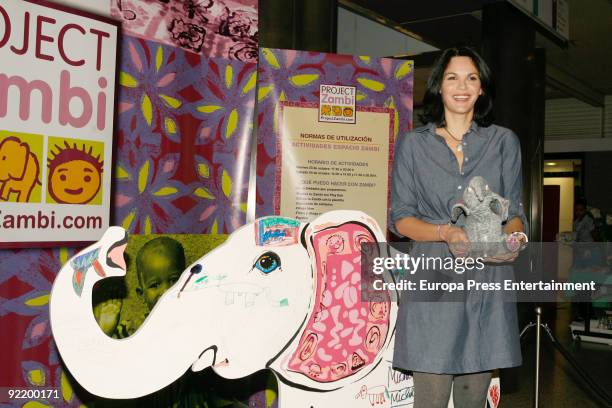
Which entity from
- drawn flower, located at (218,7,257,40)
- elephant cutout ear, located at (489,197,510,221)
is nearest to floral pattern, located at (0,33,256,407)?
drawn flower, located at (218,7,257,40)

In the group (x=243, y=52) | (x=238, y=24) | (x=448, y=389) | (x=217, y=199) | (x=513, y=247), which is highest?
(x=238, y=24)

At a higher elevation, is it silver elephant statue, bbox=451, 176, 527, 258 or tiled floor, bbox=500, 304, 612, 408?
silver elephant statue, bbox=451, 176, 527, 258

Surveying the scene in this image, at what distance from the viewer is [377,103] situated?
2734mm

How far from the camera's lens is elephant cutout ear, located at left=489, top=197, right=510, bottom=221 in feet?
4.95

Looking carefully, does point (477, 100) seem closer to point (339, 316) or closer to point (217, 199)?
point (339, 316)

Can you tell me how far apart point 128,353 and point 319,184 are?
143cm

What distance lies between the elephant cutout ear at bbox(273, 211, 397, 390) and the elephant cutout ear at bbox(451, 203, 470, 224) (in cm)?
31

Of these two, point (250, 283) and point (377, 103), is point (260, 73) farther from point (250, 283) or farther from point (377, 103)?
point (250, 283)

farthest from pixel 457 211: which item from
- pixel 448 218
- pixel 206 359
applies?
pixel 206 359

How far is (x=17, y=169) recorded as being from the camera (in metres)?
1.88

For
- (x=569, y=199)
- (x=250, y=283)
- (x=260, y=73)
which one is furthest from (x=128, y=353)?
(x=569, y=199)

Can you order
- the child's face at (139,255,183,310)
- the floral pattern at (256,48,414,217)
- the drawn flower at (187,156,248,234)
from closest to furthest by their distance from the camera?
the child's face at (139,255,183,310) → the drawn flower at (187,156,248,234) → the floral pattern at (256,48,414,217)

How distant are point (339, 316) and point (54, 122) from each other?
110cm

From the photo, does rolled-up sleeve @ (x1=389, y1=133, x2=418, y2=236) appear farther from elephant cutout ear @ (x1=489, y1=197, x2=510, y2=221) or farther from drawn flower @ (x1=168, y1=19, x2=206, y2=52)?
drawn flower @ (x1=168, y1=19, x2=206, y2=52)
